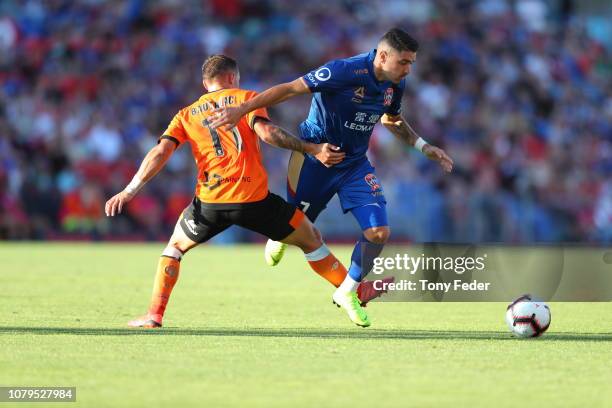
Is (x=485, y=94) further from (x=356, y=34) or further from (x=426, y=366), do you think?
(x=426, y=366)

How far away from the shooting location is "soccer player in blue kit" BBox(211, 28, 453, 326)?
32.5 ft

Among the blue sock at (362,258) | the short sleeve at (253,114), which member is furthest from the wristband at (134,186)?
the blue sock at (362,258)

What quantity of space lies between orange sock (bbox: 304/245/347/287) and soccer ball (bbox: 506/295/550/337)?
172 centimetres

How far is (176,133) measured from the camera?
9.73 metres

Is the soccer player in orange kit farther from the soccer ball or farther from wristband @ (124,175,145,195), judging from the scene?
the soccer ball

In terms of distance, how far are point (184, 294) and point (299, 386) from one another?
682 cm

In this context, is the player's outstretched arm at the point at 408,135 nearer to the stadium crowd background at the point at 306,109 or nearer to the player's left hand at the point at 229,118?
the player's left hand at the point at 229,118

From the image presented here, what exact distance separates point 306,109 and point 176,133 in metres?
15.4

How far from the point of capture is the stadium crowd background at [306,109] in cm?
2338

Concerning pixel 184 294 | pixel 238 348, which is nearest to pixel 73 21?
pixel 184 294

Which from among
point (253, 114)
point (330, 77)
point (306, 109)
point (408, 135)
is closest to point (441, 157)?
point (408, 135)

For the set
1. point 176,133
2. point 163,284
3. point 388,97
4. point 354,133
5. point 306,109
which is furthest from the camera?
point 306,109

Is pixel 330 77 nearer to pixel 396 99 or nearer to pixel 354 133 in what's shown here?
pixel 354 133

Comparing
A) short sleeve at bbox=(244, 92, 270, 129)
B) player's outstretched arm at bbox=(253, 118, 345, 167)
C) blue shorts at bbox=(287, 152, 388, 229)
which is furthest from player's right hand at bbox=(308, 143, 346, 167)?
blue shorts at bbox=(287, 152, 388, 229)
